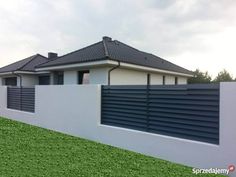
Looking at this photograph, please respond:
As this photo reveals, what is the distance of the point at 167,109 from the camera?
24.2ft

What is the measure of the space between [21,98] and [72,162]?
10.3 meters

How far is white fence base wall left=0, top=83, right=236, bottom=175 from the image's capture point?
5883 mm

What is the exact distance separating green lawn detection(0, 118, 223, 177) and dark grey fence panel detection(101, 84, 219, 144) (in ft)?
3.11

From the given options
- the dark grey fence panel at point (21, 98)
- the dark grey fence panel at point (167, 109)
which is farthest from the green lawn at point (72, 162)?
the dark grey fence panel at point (21, 98)

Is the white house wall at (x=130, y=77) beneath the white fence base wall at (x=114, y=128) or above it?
above

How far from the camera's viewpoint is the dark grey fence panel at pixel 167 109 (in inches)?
249

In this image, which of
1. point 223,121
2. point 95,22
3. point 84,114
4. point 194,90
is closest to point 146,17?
point 95,22

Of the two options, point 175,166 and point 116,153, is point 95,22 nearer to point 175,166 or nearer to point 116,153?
point 116,153

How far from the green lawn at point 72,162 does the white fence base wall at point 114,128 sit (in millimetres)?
377

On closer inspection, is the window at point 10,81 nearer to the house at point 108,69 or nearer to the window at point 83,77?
the house at point 108,69

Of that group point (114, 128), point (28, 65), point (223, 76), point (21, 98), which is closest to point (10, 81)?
point (28, 65)

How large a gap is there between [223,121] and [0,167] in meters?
4.97

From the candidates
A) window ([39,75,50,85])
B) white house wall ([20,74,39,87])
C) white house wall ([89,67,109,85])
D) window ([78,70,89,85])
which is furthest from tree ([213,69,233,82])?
white house wall ([89,67,109,85])

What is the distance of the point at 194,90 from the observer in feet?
21.9
